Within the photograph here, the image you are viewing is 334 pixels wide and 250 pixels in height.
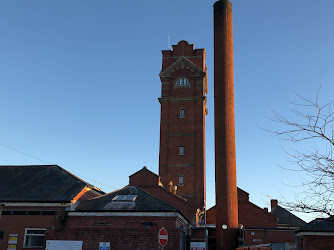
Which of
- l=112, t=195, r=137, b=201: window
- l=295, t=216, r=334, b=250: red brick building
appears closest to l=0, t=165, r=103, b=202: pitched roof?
l=112, t=195, r=137, b=201: window

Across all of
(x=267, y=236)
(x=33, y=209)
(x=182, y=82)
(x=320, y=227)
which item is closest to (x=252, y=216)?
(x=267, y=236)

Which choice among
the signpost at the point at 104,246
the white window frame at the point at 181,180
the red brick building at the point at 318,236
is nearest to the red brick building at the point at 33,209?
the signpost at the point at 104,246

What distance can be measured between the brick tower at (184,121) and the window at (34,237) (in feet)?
55.8

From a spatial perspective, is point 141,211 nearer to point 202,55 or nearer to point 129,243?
point 129,243

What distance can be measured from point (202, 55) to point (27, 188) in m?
26.7

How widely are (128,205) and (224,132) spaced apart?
32.9 feet

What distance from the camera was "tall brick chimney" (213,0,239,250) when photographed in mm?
25109

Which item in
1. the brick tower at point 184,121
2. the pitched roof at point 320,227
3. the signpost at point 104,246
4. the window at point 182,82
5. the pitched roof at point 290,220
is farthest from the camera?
the window at point 182,82

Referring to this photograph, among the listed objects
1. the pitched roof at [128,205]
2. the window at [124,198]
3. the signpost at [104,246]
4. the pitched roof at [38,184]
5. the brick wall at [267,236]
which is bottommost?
the signpost at [104,246]

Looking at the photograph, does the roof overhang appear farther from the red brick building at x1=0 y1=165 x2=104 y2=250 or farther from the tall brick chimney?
the tall brick chimney

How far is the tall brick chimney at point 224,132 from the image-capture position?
2511cm

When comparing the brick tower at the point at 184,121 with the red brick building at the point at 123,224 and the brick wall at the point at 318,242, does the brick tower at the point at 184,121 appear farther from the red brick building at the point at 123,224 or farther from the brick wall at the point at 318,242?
the brick wall at the point at 318,242

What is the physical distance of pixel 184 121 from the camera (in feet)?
133

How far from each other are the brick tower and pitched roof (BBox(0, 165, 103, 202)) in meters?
13.9
